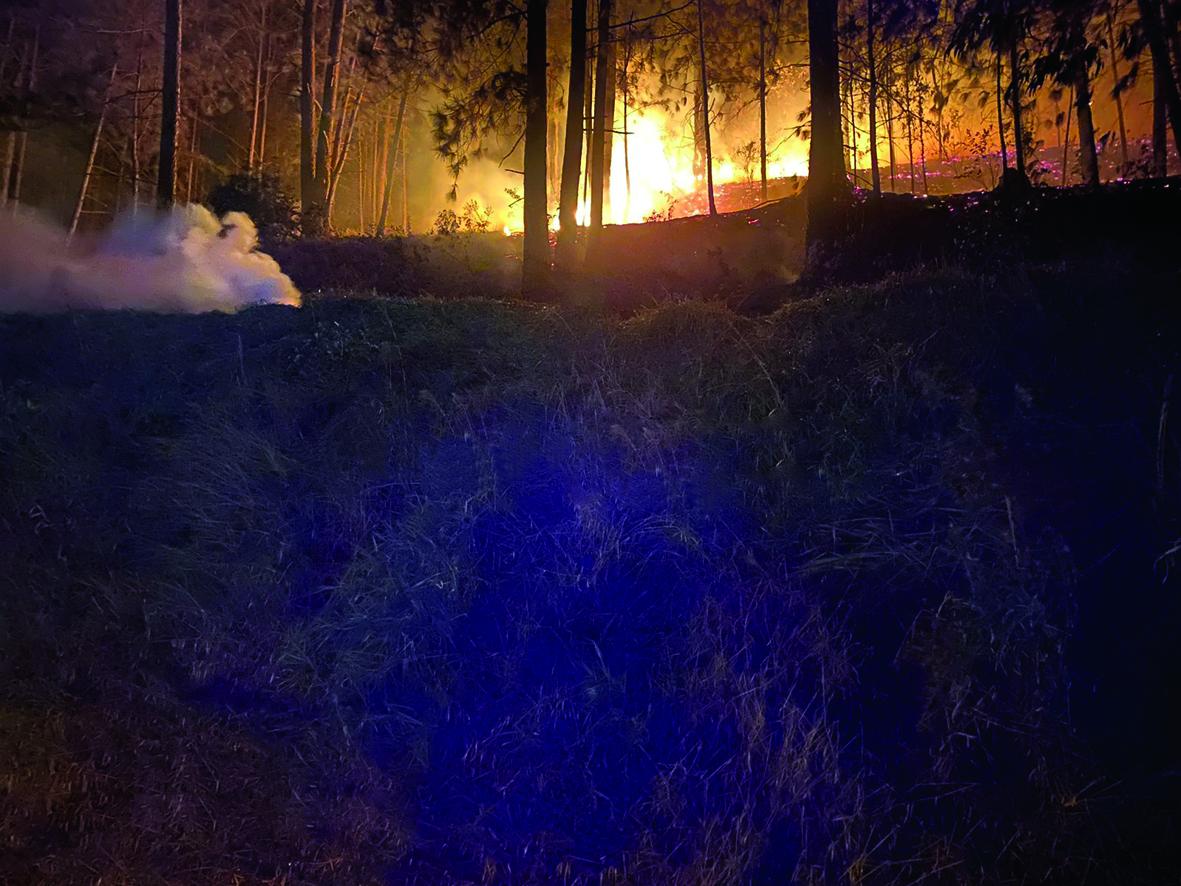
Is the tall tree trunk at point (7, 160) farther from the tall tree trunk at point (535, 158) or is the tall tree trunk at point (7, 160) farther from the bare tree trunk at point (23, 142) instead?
the tall tree trunk at point (535, 158)

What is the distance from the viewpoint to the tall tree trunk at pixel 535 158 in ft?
39.2

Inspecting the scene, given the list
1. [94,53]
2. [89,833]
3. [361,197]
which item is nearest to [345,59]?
[94,53]

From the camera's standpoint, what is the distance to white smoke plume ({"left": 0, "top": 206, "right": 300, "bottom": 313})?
8.64 meters

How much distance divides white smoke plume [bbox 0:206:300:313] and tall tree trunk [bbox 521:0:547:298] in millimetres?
3799

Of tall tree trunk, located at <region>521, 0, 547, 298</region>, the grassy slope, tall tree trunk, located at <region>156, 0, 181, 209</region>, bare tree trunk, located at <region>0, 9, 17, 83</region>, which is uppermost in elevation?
bare tree trunk, located at <region>0, 9, 17, 83</region>

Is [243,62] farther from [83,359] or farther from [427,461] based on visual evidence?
[427,461]

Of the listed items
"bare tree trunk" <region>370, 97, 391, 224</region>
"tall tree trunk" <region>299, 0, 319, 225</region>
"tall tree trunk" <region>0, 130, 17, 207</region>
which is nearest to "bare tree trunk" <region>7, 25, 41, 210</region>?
"tall tree trunk" <region>0, 130, 17, 207</region>

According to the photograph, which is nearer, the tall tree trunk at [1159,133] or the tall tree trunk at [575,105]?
the tall tree trunk at [575,105]

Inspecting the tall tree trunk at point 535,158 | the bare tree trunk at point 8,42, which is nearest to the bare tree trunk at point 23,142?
the bare tree trunk at point 8,42

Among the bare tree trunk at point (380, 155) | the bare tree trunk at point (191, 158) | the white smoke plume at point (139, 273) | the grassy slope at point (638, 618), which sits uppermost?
the bare tree trunk at point (380, 155)

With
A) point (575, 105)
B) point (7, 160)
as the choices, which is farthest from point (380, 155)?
point (575, 105)

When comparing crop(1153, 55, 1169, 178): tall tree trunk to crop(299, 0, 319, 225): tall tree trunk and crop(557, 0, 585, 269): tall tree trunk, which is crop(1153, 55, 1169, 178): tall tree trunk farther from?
crop(299, 0, 319, 225): tall tree trunk

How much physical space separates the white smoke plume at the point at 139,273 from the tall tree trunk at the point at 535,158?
380 cm

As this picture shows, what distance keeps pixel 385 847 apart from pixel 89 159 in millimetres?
29859
